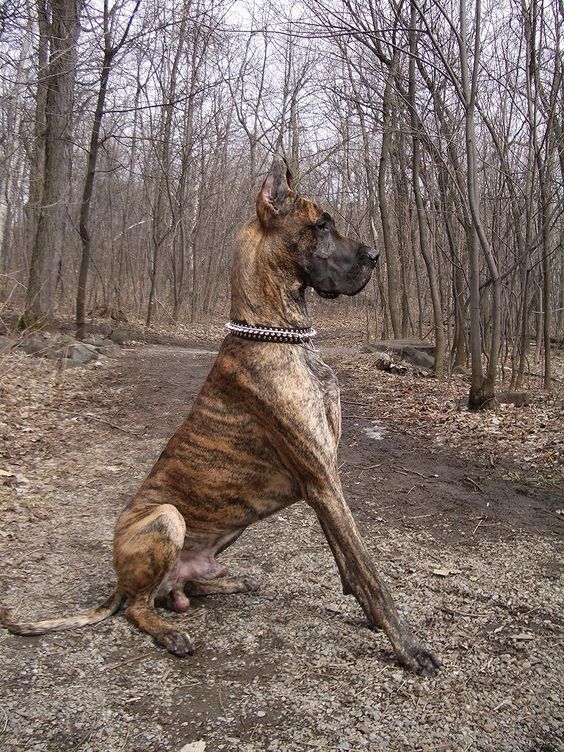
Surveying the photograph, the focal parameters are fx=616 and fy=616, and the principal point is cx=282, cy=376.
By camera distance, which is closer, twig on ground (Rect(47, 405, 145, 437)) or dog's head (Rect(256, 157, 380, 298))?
dog's head (Rect(256, 157, 380, 298))

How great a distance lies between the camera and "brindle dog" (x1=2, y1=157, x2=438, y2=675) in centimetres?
282

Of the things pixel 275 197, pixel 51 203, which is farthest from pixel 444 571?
pixel 51 203

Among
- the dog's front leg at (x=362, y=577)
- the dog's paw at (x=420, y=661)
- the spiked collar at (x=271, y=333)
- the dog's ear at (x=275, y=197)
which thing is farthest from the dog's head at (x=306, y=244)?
the dog's paw at (x=420, y=661)

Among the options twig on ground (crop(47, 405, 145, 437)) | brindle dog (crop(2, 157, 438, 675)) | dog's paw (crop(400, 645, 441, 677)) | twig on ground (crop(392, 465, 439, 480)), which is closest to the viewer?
dog's paw (crop(400, 645, 441, 677))

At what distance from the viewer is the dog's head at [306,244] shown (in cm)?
295

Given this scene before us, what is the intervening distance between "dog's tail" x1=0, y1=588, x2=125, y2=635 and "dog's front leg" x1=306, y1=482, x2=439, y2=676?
117 centimetres

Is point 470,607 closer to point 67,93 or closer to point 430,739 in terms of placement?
point 430,739

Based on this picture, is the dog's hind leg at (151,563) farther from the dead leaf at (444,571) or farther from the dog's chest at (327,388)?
the dead leaf at (444,571)

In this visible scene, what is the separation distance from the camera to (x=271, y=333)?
2.92m

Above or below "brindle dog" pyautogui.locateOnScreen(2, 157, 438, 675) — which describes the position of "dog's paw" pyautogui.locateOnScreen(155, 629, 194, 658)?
below

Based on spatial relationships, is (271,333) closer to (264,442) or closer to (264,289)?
(264,289)

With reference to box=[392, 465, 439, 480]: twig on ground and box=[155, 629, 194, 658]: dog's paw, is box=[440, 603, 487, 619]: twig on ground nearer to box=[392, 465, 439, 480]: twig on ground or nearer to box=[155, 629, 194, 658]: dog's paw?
box=[155, 629, 194, 658]: dog's paw

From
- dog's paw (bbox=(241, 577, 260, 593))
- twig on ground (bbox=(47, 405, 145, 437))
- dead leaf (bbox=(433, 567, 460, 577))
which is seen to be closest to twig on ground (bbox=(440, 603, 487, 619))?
dead leaf (bbox=(433, 567, 460, 577))

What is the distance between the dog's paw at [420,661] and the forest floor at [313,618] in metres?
0.06
